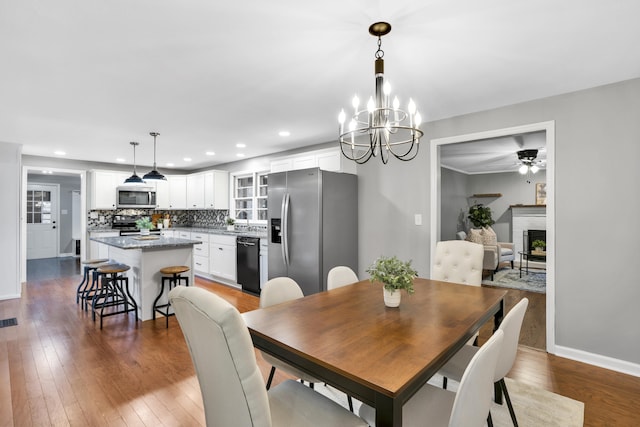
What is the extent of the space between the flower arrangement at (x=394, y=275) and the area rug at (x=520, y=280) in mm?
4536

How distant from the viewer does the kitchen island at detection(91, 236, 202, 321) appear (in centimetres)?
369

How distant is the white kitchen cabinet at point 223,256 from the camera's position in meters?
5.30

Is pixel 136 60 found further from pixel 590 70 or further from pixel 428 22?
pixel 590 70

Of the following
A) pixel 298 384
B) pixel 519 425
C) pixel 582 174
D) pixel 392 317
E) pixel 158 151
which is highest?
pixel 158 151

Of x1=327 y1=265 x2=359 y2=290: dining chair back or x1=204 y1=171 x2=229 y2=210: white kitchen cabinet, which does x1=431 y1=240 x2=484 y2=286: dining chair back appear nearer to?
x1=327 y1=265 x2=359 y2=290: dining chair back

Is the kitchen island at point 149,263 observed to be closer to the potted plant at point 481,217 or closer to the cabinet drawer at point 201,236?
the cabinet drawer at point 201,236

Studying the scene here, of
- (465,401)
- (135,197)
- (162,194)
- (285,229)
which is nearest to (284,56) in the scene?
(465,401)

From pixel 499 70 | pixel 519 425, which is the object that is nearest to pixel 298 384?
pixel 519 425

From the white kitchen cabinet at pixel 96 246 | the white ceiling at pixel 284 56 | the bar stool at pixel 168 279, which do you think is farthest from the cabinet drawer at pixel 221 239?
the white ceiling at pixel 284 56

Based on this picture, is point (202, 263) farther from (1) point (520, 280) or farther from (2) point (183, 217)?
(1) point (520, 280)

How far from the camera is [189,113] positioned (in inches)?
132

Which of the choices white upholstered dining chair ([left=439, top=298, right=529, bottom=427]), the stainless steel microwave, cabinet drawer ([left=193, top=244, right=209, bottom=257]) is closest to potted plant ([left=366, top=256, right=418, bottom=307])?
white upholstered dining chair ([left=439, top=298, right=529, bottom=427])

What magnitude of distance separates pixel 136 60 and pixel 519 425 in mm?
3455

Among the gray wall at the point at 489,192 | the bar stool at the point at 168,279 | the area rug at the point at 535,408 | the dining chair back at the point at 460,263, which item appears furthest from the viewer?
the gray wall at the point at 489,192
